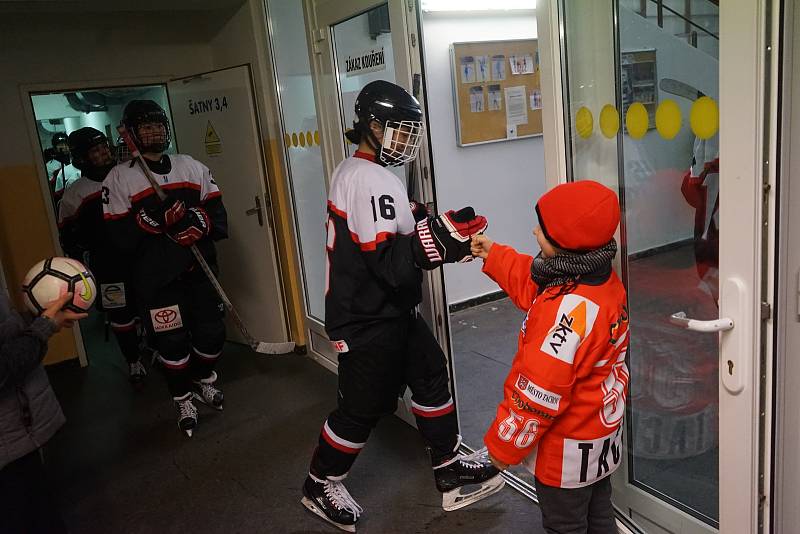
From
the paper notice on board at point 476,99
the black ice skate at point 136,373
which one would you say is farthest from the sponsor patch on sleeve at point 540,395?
the paper notice on board at point 476,99

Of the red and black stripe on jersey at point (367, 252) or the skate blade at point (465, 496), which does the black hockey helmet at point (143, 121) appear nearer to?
the red and black stripe on jersey at point (367, 252)

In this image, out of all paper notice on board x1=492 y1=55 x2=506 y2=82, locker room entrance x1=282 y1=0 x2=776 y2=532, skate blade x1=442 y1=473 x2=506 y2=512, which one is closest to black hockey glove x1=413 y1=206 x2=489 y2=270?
locker room entrance x1=282 y1=0 x2=776 y2=532

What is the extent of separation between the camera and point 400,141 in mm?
2074

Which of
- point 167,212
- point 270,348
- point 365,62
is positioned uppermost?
point 365,62

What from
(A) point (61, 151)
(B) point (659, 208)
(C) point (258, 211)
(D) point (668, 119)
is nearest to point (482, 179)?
(C) point (258, 211)

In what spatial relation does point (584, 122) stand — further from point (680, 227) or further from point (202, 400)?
point (202, 400)

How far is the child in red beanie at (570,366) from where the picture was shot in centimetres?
142

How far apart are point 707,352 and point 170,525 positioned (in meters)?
2.04

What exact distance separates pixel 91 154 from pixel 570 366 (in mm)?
3498

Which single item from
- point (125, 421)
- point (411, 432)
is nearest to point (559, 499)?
point (411, 432)

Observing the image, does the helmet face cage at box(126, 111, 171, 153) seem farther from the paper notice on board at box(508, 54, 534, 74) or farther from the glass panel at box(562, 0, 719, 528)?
the paper notice on board at box(508, 54, 534, 74)

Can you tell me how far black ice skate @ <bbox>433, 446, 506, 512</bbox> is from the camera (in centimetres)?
236

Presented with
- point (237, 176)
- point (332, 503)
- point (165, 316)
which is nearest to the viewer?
point (332, 503)

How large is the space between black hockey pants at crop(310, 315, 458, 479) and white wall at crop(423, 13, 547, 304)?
6.91 ft
